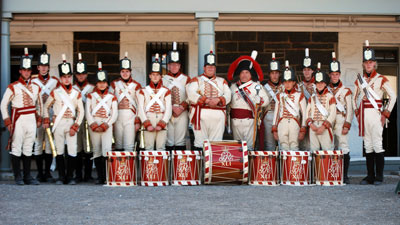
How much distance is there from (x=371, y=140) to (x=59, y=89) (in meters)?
4.62

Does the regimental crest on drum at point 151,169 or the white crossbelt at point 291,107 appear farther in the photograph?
the white crossbelt at point 291,107

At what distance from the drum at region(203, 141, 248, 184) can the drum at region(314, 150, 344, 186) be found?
1058 millimetres

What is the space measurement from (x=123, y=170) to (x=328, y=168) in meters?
2.88

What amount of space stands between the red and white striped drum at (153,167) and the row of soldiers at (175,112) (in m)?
0.55

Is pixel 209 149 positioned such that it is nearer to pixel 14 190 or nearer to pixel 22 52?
pixel 14 190

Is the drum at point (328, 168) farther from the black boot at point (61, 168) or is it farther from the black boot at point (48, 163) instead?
the black boot at point (48, 163)

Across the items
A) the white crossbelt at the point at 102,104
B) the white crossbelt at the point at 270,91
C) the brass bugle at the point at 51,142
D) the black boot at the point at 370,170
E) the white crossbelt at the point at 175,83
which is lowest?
the black boot at the point at 370,170

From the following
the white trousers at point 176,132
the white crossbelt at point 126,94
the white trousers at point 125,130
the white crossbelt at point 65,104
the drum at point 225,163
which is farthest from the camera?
the white trousers at point 176,132

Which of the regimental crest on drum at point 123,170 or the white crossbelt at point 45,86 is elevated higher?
the white crossbelt at point 45,86

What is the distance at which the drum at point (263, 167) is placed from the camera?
938 centimetres

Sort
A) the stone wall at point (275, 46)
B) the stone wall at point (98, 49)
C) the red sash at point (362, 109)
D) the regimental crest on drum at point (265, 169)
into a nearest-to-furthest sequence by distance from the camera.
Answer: the regimental crest on drum at point (265, 169)
the red sash at point (362, 109)
the stone wall at point (98, 49)
the stone wall at point (275, 46)

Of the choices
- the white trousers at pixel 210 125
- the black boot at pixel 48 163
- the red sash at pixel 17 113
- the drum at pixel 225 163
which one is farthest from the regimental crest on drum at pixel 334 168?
the red sash at pixel 17 113

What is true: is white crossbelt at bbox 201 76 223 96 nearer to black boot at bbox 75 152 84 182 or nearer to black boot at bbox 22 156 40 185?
black boot at bbox 75 152 84 182

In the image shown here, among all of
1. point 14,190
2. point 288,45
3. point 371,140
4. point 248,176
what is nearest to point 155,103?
point 248,176
